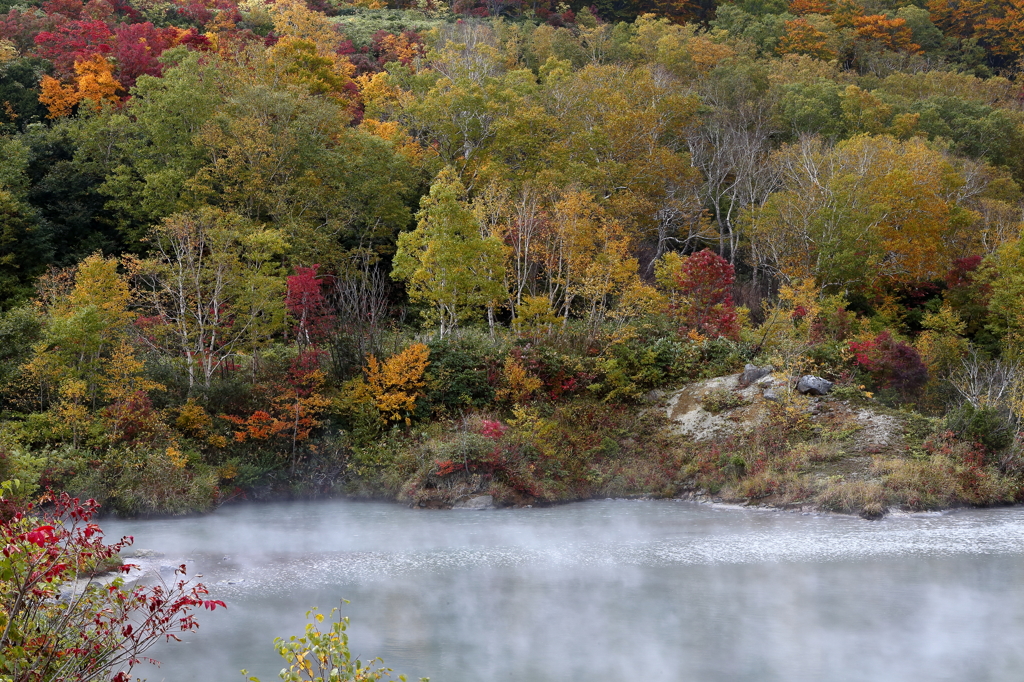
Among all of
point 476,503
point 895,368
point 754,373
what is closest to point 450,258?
point 476,503

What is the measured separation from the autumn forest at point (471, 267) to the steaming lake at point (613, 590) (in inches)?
81.6

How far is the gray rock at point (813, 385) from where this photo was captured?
2981cm

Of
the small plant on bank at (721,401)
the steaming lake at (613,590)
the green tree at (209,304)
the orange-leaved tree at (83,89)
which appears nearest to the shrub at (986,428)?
the steaming lake at (613,590)

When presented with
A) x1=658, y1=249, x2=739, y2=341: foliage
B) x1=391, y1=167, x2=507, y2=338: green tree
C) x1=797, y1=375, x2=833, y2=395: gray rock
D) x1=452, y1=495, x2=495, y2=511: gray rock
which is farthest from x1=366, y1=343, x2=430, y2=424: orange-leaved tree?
x1=797, y1=375, x2=833, y2=395: gray rock

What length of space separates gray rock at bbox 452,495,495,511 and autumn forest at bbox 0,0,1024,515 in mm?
294

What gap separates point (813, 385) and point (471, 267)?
43.2 ft

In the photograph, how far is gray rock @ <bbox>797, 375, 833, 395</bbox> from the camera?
97.8 ft

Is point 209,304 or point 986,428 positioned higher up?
point 209,304

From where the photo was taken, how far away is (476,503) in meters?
26.8

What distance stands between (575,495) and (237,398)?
468 inches

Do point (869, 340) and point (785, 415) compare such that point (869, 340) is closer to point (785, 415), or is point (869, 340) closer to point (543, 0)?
point (785, 415)

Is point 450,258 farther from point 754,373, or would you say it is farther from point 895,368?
point 895,368

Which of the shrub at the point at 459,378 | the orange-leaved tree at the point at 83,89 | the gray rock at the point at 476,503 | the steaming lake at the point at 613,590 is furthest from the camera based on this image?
the orange-leaved tree at the point at 83,89

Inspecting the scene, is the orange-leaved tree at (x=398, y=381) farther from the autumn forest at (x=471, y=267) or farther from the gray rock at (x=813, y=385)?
Answer: the gray rock at (x=813, y=385)
